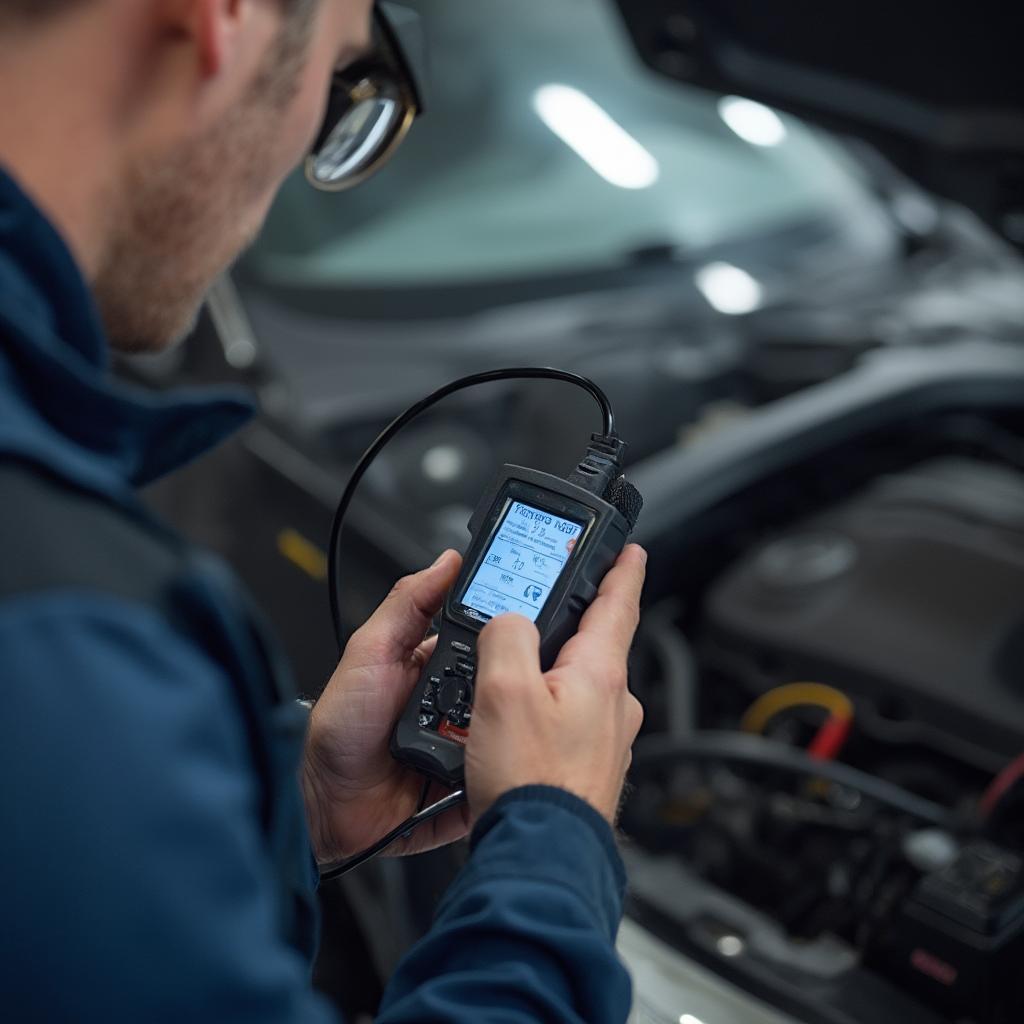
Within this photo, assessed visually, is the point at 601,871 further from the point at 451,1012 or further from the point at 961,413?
the point at 961,413

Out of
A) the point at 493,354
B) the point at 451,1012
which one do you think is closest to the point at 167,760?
the point at 451,1012

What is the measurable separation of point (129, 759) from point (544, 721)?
0.94 ft

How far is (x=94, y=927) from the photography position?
481mm

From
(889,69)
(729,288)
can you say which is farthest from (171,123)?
(729,288)

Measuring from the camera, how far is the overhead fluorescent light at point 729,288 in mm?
2314

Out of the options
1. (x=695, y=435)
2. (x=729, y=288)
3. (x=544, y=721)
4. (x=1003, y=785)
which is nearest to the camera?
(x=544, y=721)

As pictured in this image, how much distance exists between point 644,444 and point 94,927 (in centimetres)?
154

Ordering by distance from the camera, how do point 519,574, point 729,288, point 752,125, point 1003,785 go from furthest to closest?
1. point 752,125
2. point 729,288
3. point 1003,785
4. point 519,574

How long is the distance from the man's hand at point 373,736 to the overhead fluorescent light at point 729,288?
4.90ft

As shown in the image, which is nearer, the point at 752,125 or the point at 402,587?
the point at 402,587

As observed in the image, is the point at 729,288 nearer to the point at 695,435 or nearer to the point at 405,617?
the point at 695,435

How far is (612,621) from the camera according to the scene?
80 cm

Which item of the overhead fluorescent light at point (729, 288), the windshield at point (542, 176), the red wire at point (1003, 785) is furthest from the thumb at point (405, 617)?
the overhead fluorescent light at point (729, 288)

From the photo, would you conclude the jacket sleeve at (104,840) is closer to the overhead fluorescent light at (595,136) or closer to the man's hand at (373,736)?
the man's hand at (373,736)
